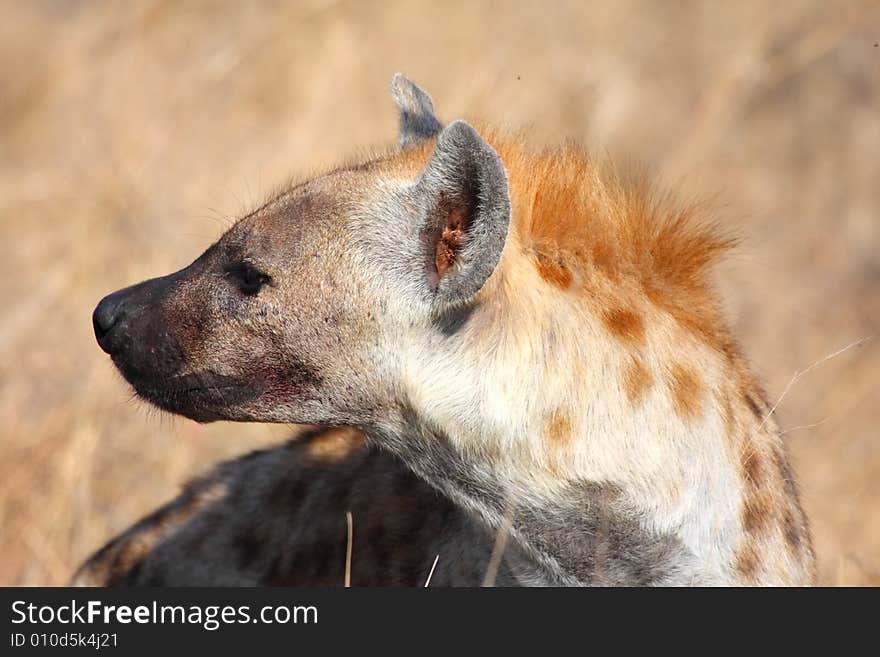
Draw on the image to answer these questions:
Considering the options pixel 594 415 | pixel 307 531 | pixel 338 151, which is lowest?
pixel 338 151

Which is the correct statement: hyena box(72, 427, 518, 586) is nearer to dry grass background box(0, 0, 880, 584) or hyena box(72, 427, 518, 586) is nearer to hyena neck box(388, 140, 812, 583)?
hyena neck box(388, 140, 812, 583)

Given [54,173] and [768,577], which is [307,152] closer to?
[54,173]

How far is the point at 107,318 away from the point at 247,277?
33cm

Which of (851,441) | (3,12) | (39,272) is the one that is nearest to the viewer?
(851,441)

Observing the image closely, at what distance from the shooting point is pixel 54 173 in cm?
695

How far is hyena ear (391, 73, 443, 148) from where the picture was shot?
3350 mm

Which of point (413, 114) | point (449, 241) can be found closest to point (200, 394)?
point (449, 241)

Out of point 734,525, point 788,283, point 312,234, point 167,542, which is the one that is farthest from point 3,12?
point 734,525

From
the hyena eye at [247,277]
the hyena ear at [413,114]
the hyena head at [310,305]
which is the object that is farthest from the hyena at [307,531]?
the hyena ear at [413,114]

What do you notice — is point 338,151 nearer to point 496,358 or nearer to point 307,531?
point 307,531

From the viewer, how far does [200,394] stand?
292 centimetres

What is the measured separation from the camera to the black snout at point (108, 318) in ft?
9.72

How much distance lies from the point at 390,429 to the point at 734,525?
757 mm

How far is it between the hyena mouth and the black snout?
0.12 meters
